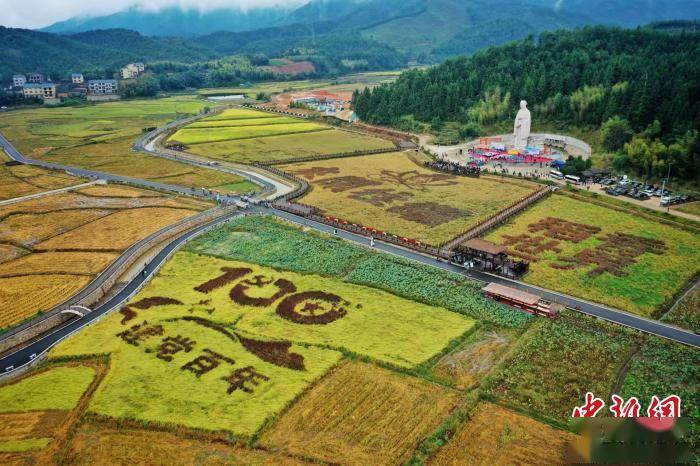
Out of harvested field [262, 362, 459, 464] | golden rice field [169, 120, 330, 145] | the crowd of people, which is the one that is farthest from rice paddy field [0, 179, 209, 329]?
the crowd of people

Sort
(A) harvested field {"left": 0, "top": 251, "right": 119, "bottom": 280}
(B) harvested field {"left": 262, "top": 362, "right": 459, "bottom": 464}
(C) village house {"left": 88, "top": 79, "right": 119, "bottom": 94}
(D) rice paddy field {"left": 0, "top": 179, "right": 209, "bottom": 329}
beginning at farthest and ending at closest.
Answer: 1. (C) village house {"left": 88, "top": 79, "right": 119, "bottom": 94}
2. (A) harvested field {"left": 0, "top": 251, "right": 119, "bottom": 280}
3. (D) rice paddy field {"left": 0, "top": 179, "right": 209, "bottom": 329}
4. (B) harvested field {"left": 262, "top": 362, "right": 459, "bottom": 464}

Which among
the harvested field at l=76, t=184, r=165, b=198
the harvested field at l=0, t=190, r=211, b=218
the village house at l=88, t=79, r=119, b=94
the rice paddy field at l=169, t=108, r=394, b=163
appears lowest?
the harvested field at l=0, t=190, r=211, b=218

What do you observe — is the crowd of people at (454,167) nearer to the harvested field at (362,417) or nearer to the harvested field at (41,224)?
the harvested field at (41,224)

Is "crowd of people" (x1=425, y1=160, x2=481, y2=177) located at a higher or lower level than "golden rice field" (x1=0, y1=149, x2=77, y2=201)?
higher

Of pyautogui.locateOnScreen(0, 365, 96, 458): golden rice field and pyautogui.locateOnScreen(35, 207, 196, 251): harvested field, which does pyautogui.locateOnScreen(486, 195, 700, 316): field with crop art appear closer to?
pyautogui.locateOnScreen(0, 365, 96, 458): golden rice field

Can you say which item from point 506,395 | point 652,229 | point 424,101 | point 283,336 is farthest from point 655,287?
point 424,101

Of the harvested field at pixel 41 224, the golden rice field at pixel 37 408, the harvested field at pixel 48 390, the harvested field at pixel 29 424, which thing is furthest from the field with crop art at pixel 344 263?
the harvested field at pixel 29 424

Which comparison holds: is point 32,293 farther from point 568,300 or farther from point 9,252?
point 568,300

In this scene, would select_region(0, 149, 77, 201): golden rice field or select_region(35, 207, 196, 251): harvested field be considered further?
select_region(0, 149, 77, 201): golden rice field
